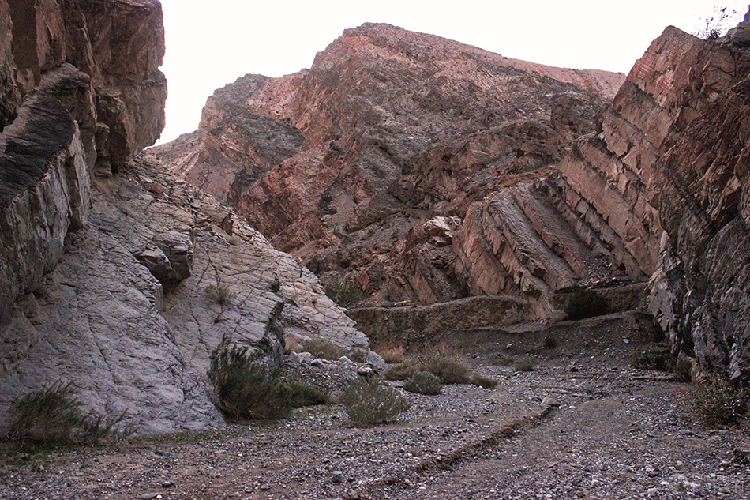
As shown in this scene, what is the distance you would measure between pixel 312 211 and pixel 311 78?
27950 mm

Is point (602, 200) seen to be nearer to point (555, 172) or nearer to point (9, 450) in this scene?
point (555, 172)

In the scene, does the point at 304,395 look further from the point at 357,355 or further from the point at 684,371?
the point at 684,371

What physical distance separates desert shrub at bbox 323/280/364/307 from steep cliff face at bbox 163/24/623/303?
571 mm

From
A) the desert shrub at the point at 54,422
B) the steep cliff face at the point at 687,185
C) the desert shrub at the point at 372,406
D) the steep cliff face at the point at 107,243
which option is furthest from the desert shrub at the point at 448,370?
the desert shrub at the point at 54,422

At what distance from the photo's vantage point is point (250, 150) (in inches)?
2613

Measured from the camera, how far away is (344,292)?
3534 centimetres

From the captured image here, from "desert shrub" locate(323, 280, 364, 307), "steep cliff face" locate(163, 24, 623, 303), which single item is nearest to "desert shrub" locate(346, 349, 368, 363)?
"steep cliff face" locate(163, 24, 623, 303)

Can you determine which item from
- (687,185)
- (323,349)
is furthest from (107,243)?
(687,185)

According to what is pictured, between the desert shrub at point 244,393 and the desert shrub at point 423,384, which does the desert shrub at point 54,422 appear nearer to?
the desert shrub at point 244,393

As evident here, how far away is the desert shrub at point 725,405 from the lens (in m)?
7.52

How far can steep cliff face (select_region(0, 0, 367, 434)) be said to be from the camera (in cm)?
753

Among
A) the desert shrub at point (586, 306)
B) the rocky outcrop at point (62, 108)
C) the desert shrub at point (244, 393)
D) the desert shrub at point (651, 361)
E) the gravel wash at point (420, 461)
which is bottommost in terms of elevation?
the desert shrub at point (651, 361)

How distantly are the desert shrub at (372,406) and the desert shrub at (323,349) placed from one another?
5.06 metres

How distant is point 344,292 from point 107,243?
82.2 feet
